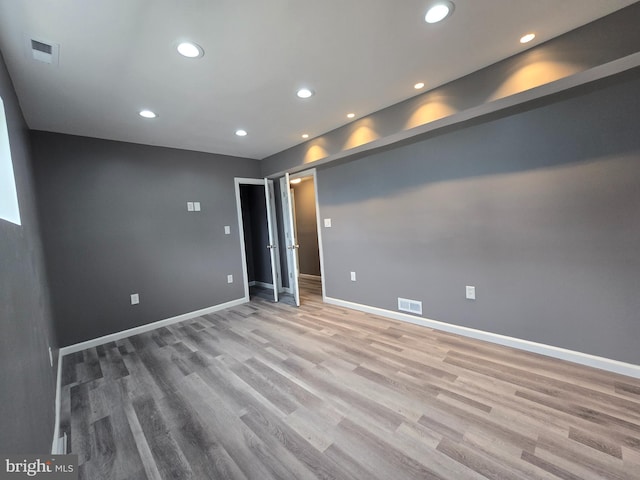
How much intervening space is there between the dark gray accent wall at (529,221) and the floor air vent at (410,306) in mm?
69

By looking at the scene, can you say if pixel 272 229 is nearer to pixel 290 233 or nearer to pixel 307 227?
pixel 290 233

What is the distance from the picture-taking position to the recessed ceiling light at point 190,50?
1584 millimetres

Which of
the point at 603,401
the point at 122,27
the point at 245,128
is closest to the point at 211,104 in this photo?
the point at 245,128

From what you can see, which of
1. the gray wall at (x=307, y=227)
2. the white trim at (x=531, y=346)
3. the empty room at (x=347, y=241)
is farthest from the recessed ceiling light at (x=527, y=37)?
the gray wall at (x=307, y=227)

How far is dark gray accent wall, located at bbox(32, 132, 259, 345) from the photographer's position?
9.12ft

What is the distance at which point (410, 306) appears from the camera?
3035 millimetres

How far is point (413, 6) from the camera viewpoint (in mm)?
1401

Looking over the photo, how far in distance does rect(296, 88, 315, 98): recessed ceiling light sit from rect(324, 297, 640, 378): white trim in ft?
8.85

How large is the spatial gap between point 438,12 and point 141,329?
4.42 meters

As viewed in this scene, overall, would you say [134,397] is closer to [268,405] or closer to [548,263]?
[268,405]

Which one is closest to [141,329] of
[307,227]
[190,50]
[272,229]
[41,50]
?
[272,229]

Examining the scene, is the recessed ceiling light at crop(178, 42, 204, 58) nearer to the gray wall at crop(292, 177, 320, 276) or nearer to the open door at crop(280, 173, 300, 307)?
the open door at crop(280, 173, 300, 307)

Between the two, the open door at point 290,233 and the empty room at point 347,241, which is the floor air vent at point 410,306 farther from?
the open door at point 290,233

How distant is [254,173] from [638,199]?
4540mm
